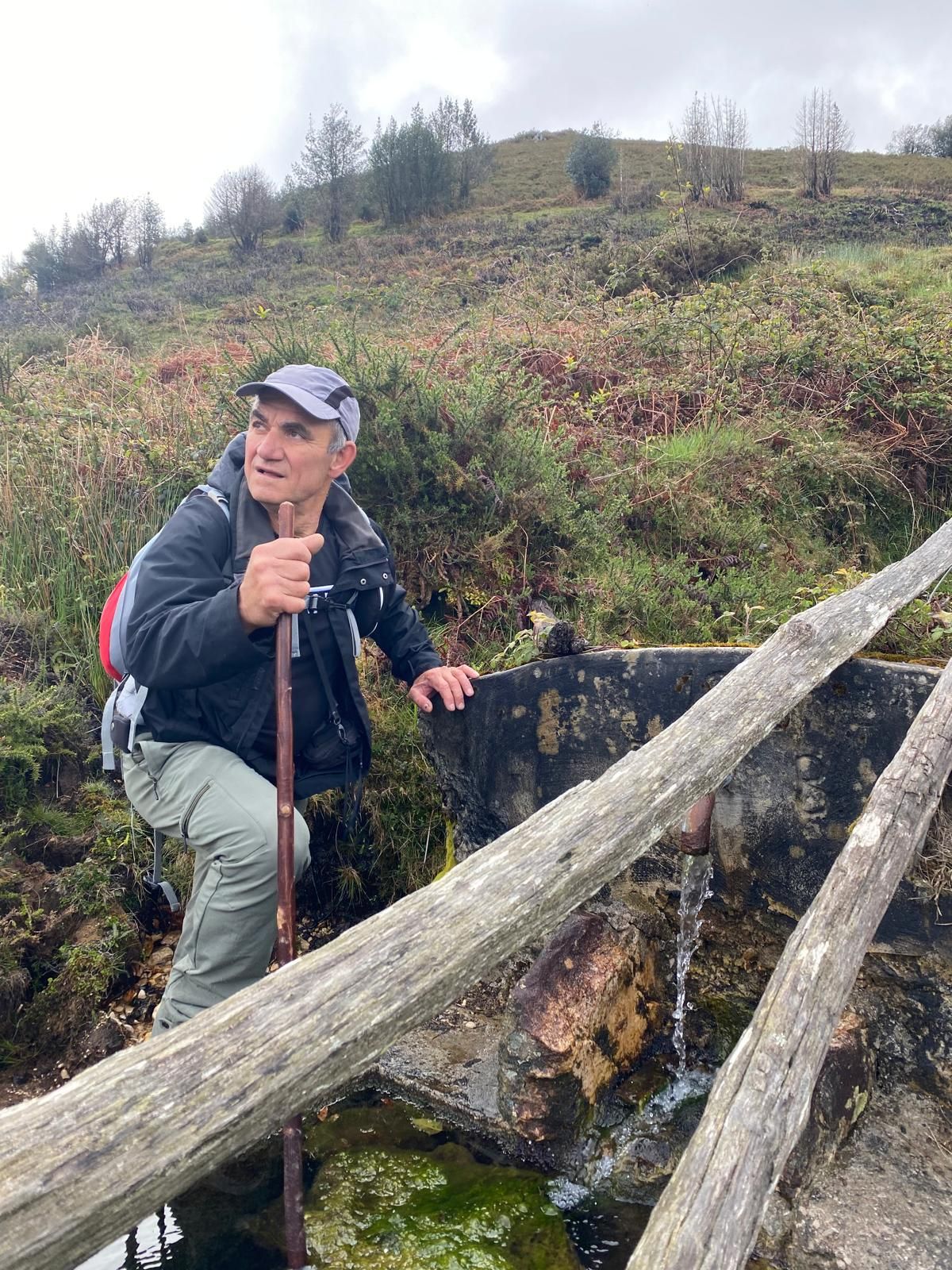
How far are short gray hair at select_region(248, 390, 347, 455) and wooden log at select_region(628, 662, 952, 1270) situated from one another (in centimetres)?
207

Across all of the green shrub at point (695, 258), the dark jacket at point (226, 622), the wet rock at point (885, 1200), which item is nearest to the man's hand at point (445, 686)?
the dark jacket at point (226, 622)

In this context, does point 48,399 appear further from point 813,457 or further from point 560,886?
point 560,886

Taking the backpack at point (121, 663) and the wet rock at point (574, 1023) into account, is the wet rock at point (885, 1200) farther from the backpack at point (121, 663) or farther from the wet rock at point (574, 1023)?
the backpack at point (121, 663)

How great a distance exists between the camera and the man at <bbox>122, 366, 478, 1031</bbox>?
2.58 metres

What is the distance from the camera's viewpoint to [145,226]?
2497 cm

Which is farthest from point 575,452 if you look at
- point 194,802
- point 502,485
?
point 194,802

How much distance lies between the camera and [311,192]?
25938mm

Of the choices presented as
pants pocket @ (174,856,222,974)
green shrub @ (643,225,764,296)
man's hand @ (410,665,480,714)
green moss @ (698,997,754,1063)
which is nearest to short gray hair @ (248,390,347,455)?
man's hand @ (410,665,480,714)

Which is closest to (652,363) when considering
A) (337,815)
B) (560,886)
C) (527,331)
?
(527,331)

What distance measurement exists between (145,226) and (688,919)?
89.2ft

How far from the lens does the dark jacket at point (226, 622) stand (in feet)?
8.43

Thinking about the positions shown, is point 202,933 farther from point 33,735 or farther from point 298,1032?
point 33,735

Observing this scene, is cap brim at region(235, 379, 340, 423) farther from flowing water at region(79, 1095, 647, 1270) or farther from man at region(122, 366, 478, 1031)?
flowing water at region(79, 1095, 647, 1270)

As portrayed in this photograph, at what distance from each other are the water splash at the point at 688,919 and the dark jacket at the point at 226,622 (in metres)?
1.24
